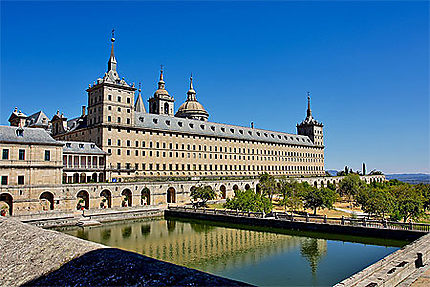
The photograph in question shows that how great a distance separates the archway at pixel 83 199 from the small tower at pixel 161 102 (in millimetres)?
43322

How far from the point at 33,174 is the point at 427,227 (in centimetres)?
4191

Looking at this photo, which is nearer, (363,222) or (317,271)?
(317,271)

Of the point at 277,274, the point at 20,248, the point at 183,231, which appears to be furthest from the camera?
the point at 183,231

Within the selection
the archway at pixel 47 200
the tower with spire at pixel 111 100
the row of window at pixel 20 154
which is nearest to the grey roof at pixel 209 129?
the tower with spire at pixel 111 100

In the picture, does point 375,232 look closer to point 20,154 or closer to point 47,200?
point 47,200

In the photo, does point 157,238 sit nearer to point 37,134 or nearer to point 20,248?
point 20,248

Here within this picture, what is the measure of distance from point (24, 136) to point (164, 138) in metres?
Answer: 26.9

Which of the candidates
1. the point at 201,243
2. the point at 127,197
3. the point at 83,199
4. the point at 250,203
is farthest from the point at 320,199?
the point at 83,199

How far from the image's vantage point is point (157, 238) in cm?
3322

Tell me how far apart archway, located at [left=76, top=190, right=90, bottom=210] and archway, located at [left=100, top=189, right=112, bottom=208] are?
77.5 inches

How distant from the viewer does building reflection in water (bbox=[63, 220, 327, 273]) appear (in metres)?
25.0

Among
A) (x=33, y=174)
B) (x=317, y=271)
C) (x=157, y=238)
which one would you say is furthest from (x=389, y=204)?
(x=33, y=174)

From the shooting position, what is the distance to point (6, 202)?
4081 cm

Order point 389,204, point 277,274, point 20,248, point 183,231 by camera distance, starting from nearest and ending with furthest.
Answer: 1. point 20,248
2. point 277,274
3. point 183,231
4. point 389,204
